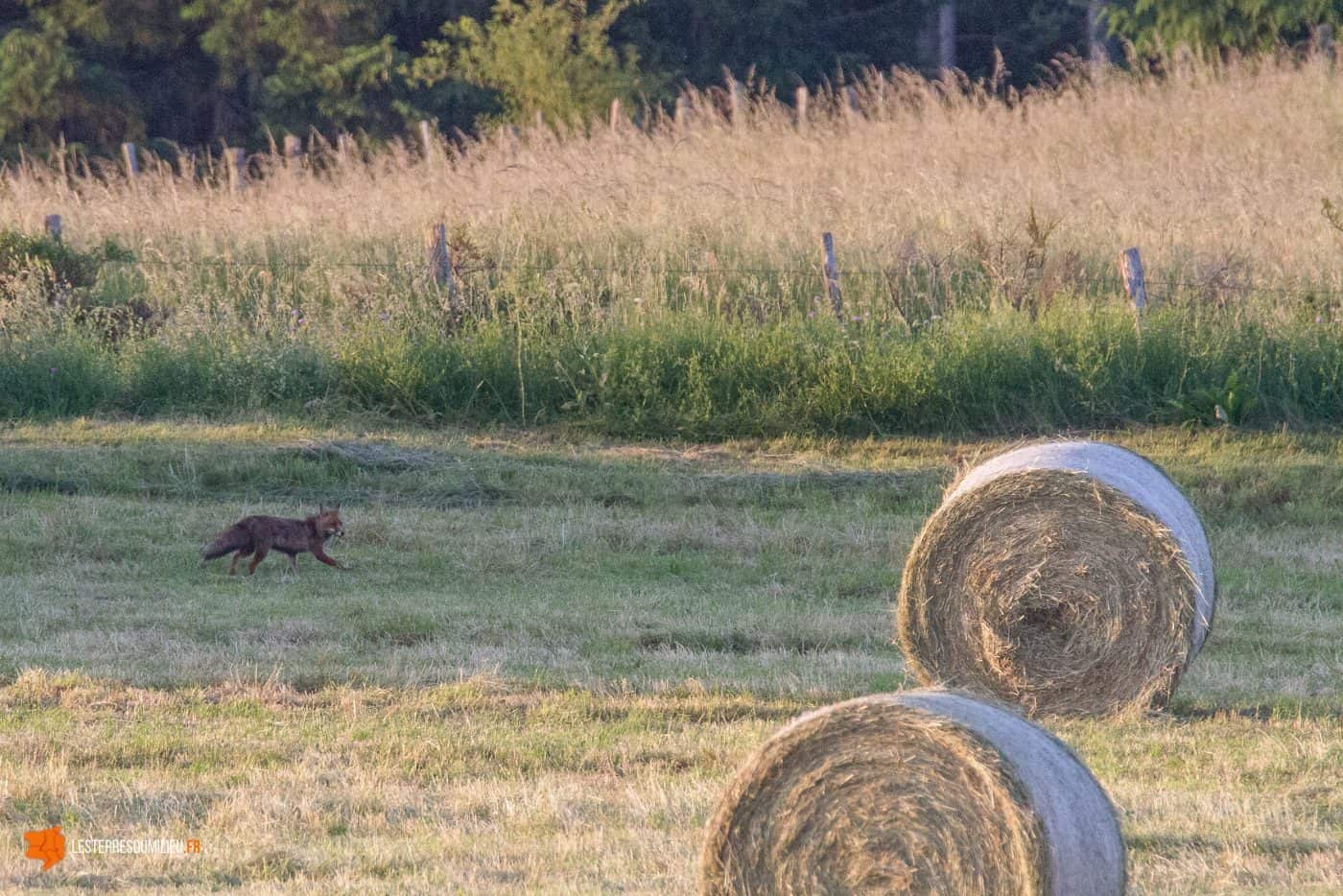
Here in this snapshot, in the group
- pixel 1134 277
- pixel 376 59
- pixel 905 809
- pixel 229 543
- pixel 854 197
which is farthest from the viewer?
pixel 376 59

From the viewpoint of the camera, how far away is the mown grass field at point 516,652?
5886 millimetres

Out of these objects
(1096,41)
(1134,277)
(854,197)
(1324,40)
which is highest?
(1324,40)

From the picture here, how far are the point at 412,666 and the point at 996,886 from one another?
14.3ft

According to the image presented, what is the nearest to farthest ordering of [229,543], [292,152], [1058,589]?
1. [1058,589]
2. [229,543]
3. [292,152]

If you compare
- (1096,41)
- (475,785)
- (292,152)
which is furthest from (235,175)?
(475,785)

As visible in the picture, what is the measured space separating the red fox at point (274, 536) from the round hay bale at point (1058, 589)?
3946 mm

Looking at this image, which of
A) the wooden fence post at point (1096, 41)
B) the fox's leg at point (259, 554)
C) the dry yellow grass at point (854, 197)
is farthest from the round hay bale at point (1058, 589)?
the wooden fence post at point (1096, 41)

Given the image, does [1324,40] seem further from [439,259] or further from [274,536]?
[274,536]

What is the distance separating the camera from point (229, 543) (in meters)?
10.5

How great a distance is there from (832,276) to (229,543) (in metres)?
7.36

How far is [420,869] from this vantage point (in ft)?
18.1

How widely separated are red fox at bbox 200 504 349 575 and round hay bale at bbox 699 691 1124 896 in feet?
20.6

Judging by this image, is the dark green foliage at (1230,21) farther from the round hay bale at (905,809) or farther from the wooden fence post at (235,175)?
the round hay bale at (905,809)

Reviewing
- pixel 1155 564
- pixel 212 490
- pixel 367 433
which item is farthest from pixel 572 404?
pixel 1155 564
